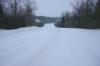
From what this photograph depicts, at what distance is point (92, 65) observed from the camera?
5.45 meters

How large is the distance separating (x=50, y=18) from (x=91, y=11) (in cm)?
12269

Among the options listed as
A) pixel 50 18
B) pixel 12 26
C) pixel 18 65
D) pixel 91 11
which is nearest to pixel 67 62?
pixel 18 65

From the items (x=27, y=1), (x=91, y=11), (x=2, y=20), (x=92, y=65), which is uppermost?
(x=27, y=1)

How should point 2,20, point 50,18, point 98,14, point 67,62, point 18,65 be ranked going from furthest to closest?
point 50,18, point 98,14, point 2,20, point 67,62, point 18,65

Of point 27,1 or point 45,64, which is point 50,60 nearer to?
point 45,64

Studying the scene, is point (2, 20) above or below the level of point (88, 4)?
below

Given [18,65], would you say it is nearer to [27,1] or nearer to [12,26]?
[12,26]

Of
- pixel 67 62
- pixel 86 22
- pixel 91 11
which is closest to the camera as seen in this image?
pixel 67 62

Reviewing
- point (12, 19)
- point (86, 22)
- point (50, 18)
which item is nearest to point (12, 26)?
point (12, 19)

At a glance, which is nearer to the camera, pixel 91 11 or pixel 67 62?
pixel 67 62

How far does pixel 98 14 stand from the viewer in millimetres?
33000

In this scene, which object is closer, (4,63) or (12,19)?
(4,63)

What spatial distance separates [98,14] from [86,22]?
3307 mm

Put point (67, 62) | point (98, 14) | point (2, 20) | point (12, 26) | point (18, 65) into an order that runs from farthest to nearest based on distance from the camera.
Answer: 1. point (98, 14)
2. point (12, 26)
3. point (2, 20)
4. point (67, 62)
5. point (18, 65)
